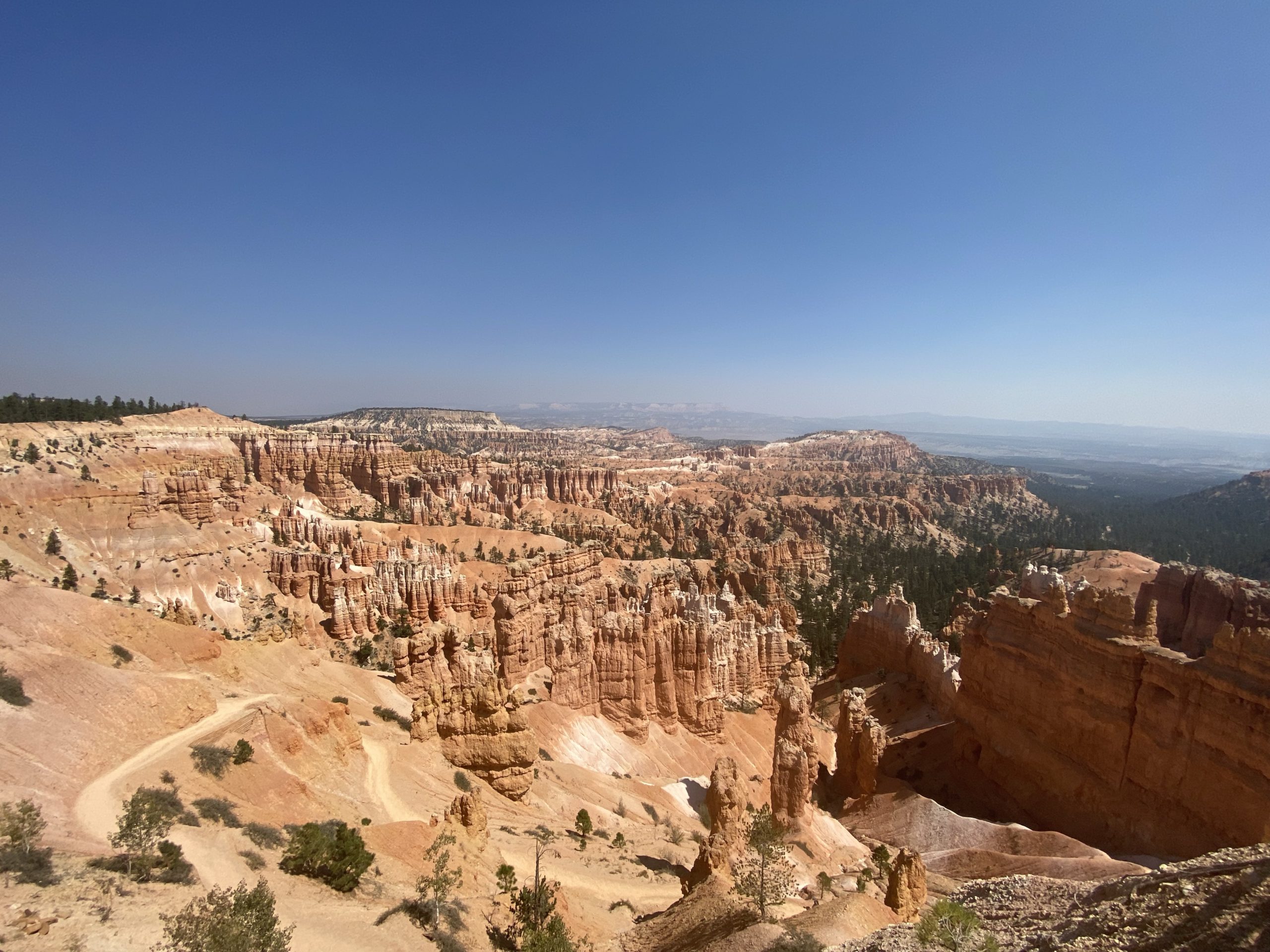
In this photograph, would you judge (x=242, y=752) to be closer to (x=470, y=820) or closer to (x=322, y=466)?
(x=470, y=820)

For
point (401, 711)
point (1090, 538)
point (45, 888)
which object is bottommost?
point (1090, 538)

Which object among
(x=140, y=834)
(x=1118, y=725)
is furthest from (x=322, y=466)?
(x=1118, y=725)

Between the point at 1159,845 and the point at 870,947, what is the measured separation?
53.6ft

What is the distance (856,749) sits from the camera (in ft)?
93.3

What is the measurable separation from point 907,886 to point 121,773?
19.1 metres

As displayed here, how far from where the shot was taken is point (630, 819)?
73.5ft

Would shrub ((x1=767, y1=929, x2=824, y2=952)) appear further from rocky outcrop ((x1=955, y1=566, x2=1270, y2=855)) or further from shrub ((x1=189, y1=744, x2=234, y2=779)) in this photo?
shrub ((x1=189, y1=744, x2=234, y2=779))

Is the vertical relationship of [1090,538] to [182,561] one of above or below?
below

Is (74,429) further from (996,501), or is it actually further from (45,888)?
(996,501)

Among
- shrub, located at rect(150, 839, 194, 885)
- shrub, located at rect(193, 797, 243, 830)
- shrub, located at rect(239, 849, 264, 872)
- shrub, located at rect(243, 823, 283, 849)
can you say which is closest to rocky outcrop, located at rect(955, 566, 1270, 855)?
shrub, located at rect(239, 849, 264, 872)

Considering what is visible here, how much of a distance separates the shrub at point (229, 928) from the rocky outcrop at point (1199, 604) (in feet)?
159

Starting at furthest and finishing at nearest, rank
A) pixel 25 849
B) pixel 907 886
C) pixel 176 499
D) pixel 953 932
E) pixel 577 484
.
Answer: pixel 577 484, pixel 176 499, pixel 907 886, pixel 953 932, pixel 25 849

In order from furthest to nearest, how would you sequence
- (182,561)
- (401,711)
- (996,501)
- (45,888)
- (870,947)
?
(996,501)
(182,561)
(401,711)
(870,947)
(45,888)

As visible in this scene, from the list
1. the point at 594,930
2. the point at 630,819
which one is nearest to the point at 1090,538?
the point at 630,819
